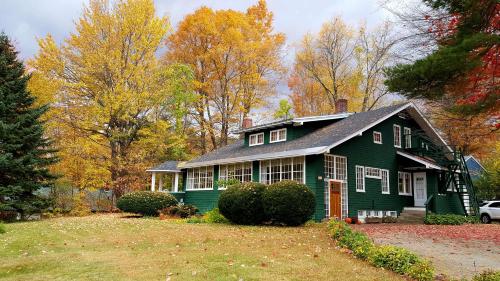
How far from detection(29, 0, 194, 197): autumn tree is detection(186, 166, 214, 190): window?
381 cm

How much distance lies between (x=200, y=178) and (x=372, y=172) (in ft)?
34.1

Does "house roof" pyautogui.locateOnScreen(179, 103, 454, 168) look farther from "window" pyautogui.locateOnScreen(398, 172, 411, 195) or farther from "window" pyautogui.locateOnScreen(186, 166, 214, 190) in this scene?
"window" pyautogui.locateOnScreen(398, 172, 411, 195)

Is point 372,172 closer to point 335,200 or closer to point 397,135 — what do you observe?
point 335,200

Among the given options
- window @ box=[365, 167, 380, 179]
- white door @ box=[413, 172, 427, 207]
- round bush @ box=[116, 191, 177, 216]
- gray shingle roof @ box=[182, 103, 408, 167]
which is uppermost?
gray shingle roof @ box=[182, 103, 408, 167]

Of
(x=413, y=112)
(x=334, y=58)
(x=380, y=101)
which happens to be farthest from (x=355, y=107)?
(x=413, y=112)

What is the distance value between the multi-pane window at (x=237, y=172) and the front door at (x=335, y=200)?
4610mm

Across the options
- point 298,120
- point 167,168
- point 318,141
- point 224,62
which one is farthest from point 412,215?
point 224,62

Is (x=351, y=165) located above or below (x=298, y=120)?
below

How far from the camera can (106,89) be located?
2725 centimetres

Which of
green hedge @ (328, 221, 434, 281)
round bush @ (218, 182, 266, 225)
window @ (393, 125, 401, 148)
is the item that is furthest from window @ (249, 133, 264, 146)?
green hedge @ (328, 221, 434, 281)

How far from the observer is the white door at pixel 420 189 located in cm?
2341

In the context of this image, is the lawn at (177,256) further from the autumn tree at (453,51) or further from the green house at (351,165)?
the green house at (351,165)

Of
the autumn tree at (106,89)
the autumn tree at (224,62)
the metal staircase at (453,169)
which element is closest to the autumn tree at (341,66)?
the autumn tree at (224,62)

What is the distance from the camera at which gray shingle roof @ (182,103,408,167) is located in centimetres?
1902
